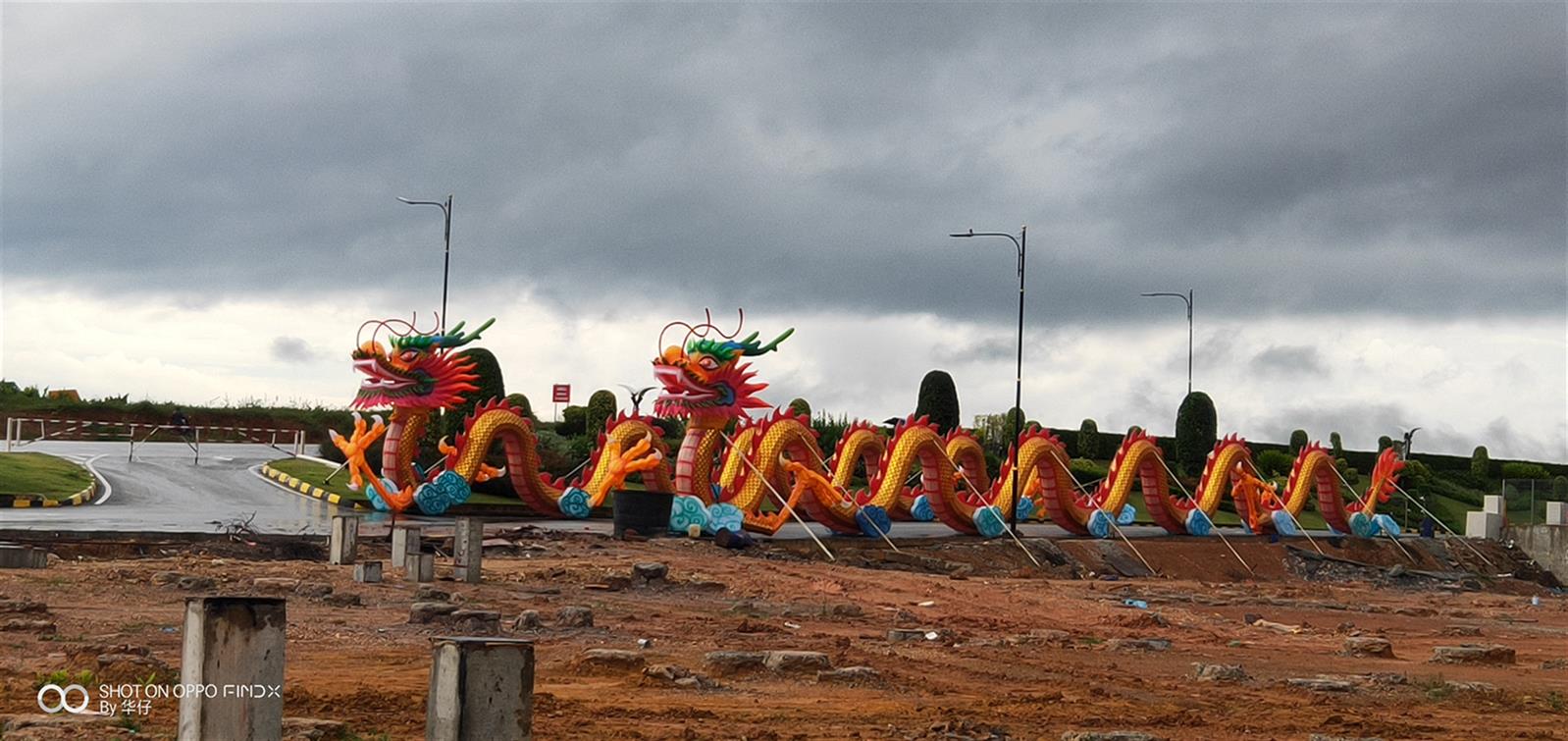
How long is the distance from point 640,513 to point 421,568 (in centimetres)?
1098

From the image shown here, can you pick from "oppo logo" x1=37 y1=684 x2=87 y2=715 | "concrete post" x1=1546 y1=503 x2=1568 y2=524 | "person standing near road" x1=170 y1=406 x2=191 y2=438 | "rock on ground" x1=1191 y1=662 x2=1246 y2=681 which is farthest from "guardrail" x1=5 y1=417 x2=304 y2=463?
"oppo logo" x1=37 y1=684 x2=87 y2=715

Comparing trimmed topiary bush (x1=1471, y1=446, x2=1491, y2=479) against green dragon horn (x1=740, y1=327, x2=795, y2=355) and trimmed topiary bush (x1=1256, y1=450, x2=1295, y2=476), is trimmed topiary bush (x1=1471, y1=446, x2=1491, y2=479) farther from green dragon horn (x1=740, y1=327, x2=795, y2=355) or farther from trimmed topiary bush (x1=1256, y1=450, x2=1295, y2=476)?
green dragon horn (x1=740, y1=327, x2=795, y2=355)

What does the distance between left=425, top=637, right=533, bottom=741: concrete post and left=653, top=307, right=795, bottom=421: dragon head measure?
26.5 m

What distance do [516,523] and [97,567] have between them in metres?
13.7

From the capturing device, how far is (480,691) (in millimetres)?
7234

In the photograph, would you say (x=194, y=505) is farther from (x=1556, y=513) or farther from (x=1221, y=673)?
(x=1556, y=513)

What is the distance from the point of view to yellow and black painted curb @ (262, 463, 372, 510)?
3762cm

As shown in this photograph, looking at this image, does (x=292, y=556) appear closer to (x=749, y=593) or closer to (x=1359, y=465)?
(x=749, y=593)

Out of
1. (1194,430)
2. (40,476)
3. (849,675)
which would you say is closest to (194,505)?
(40,476)

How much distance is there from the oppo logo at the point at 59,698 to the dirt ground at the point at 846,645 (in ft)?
0.39

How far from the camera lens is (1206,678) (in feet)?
46.0

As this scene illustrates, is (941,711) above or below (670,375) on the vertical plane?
below

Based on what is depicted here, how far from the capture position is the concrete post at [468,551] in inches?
849

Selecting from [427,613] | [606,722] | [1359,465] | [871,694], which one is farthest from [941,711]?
[1359,465]
